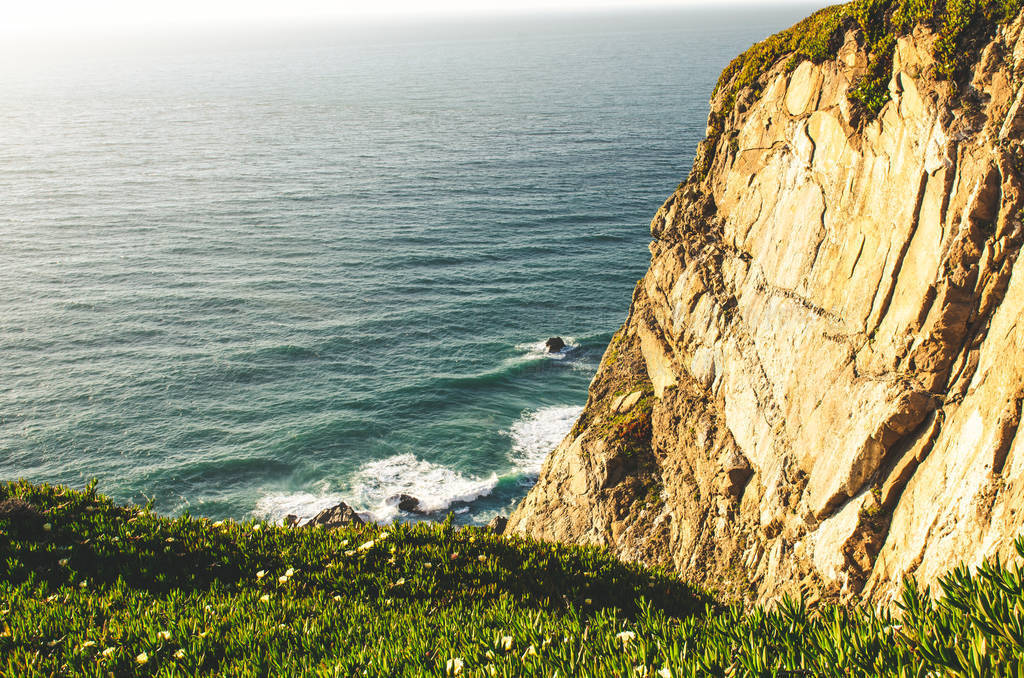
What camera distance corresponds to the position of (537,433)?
45938 mm

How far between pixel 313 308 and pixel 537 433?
25199 millimetres

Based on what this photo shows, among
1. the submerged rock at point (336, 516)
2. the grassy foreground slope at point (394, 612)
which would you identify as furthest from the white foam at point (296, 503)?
the grassy foreground slope at point (394, 612)

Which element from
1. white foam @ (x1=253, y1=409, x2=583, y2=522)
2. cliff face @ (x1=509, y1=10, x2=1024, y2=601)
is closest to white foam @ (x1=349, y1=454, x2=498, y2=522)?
white foam @ (x1=253, y1=409, x2=583, y2=522)

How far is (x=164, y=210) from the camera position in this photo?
272 ft

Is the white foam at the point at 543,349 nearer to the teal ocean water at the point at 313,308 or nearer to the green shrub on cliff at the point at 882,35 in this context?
the teal ocean water at the point at 313,308

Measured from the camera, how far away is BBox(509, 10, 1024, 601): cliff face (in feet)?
39.6

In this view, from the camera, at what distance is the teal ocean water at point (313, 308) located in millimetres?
43406

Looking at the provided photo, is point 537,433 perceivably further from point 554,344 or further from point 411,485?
point 554,344

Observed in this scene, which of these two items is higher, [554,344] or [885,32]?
[885,32]

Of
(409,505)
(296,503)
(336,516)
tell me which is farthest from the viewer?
(296,503)

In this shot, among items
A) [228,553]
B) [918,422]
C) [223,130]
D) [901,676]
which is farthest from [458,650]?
[223,130]

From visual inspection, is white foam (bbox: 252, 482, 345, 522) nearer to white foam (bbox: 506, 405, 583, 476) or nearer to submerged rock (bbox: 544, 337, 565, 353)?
white foam (bbox: 506, 405, 583, 476)

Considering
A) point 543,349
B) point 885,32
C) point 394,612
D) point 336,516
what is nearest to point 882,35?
point 885,32

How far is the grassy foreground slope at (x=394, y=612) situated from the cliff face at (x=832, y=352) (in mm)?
3330
